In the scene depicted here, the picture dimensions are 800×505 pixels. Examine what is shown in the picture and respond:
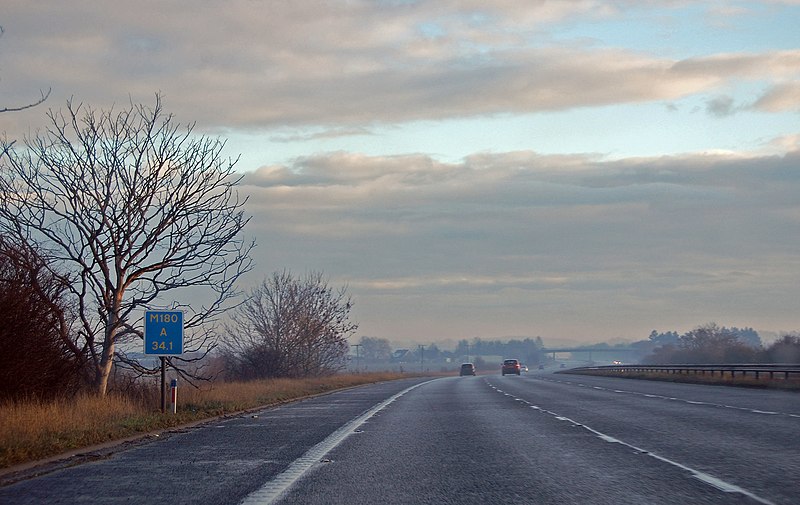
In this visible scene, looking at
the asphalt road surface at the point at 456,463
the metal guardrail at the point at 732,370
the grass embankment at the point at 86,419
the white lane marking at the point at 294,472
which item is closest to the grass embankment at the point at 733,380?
the metal guardrail at the point at 732,370

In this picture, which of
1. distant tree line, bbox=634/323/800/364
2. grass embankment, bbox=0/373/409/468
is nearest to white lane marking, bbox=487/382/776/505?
grass embankment, bbox=0/373/409/468

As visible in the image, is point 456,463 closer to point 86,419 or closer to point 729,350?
point 86,419

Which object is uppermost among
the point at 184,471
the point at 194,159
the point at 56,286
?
the point at 194,159

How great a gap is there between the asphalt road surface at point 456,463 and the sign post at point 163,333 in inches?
109

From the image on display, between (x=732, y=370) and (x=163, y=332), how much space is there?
102 feet

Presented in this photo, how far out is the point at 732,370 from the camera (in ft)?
147

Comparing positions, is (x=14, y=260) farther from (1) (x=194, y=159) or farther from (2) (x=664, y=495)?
(2) (x=664, y=495)

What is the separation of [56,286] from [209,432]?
9.12 m

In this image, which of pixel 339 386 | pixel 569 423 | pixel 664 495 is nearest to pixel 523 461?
pixel 664 495

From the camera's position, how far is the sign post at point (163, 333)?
24.5 metres

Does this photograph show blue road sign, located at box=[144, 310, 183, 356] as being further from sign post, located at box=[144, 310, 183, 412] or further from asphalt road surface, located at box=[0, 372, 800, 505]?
asphalt road surface, located at box=[0, 372, 800, 505]

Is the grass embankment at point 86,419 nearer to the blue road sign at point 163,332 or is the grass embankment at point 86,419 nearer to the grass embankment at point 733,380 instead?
the blue road sign at point 163,332

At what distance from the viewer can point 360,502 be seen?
31.8 feet

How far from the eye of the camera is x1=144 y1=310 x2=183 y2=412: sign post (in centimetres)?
2447
